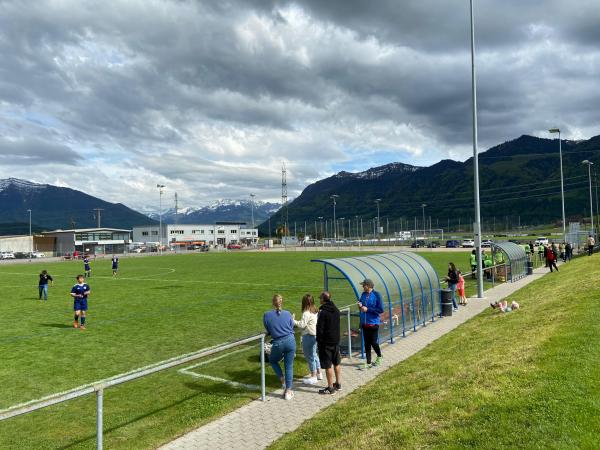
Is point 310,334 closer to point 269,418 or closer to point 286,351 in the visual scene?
point 286,351

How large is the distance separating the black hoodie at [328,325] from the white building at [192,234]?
420 feet

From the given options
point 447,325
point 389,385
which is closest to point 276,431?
point 389,385

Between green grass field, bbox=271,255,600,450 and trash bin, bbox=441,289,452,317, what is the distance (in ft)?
20.5

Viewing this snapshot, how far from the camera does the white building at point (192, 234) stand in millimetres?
135875

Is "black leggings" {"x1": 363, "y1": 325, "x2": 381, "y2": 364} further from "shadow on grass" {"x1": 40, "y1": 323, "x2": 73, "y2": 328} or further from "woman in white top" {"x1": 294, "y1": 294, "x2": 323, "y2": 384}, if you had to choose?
"shadow on grass" {"x1": 40, "y1": 323, "x2": 73, "y2": 328}

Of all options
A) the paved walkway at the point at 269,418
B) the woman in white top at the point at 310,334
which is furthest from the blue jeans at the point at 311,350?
the paved walkway at the point at 269,418

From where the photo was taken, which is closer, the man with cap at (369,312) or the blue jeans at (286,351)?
the blue jeans at (286,351)

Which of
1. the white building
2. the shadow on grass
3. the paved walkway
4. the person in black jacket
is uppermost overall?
the white building

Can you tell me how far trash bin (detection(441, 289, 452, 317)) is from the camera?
16.5m

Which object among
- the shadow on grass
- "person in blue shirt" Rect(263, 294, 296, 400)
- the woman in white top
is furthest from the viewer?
the shadow on grass

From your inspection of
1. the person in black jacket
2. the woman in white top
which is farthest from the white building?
the person in black jacket

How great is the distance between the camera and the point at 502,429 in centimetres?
535

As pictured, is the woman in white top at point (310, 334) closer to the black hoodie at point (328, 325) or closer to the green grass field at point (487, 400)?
the black hoodie at point (328, 325)

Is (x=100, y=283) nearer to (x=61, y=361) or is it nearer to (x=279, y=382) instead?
(x=61, y=361)
